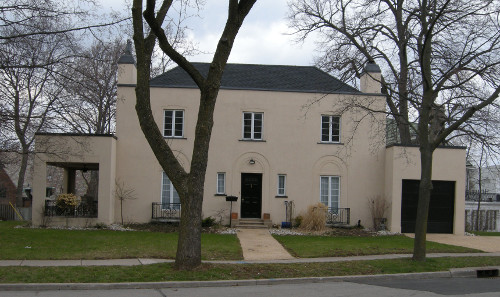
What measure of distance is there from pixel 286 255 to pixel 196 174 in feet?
17.0

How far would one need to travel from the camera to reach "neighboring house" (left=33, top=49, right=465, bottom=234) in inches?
899

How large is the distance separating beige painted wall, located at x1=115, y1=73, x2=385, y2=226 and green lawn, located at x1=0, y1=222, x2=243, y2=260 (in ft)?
12.5

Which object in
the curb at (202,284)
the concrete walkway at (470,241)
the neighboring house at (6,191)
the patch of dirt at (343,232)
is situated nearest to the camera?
the curb at (202,284)

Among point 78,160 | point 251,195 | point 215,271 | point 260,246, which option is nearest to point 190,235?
point 215,271

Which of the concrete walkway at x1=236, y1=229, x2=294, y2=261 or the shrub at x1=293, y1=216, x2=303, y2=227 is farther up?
the shrub at x1=293, y1=216, x2=303, y2=227

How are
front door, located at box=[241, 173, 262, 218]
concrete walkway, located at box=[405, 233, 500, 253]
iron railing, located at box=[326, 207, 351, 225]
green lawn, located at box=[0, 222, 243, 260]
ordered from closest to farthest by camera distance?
1. green lawn, located at box=[0, 222, 243, 260]
2. concrete walkway, located at box=[405, 233, 500, 253]
3. iron railing, located at box=[326, 207, 351, 225]
4. front door, located at box=[241, 173, 262, 218]

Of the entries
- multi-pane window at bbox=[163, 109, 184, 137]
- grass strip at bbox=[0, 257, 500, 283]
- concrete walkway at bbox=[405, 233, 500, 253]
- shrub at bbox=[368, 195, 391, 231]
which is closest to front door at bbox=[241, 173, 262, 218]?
multi-pane window at bbox=[163, 109, 184, 137]

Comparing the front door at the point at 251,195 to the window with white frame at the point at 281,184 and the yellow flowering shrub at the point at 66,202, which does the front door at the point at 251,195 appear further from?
the yellow flowering shrub at the point at 66,202

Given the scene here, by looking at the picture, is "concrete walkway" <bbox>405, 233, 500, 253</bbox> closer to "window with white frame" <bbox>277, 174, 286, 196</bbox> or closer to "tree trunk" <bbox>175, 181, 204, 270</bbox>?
"window with white frame" <bbox>277, 174, 286, 196</bbox>

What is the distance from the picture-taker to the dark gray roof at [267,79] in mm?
23750

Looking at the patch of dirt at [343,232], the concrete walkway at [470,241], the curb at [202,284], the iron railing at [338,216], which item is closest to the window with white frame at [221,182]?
the patch of dirt at [343,232]

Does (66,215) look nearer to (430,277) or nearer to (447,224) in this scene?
(430,277)

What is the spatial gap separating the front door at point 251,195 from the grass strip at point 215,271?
10097mm

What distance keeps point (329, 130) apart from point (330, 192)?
2.99 m
